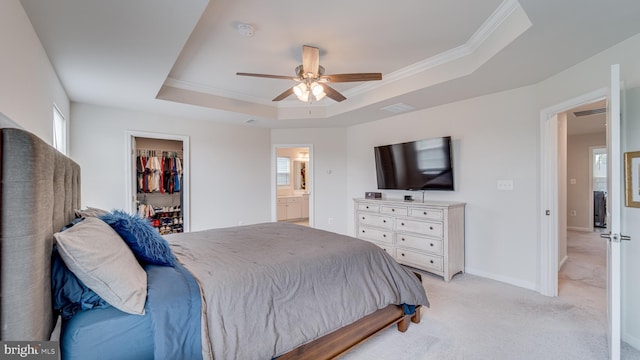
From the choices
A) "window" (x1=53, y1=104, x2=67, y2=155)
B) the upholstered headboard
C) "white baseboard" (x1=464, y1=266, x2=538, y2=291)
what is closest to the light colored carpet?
"white baseboard" (x1=464, y1=266, x2=538, y2=291)

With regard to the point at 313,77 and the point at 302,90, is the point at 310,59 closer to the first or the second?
the point at 313,77

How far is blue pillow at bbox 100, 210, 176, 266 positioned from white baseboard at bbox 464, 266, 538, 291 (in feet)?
11.7

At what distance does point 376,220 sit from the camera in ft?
13.9

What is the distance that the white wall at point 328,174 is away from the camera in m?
5.53

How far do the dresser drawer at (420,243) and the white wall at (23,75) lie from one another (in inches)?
152

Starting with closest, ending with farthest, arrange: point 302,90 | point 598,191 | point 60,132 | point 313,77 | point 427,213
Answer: point 313,77, point 302,90, point 60,132, point 427,213, point 598,191

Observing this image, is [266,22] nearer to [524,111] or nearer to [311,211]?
[524,111]

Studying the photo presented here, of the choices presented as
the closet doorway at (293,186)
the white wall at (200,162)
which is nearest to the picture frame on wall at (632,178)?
the white wall at (200,162)

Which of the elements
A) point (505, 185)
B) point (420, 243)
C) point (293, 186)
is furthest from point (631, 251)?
point (293, 186)

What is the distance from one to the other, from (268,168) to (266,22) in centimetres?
348

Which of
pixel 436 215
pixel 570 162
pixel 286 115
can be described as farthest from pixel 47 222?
pixel 570 162

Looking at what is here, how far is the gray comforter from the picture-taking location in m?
1.45

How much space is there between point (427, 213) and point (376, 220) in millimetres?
862

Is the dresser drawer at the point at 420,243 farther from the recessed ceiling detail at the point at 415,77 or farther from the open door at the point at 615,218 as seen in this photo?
the recessed ceiling detail at the point at 415,77
